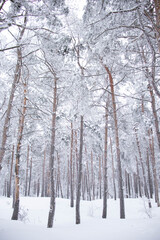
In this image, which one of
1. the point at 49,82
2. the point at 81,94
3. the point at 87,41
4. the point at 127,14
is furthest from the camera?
the point at 49,82

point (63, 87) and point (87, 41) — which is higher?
point (87, 41)

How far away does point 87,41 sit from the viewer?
545 centimetres

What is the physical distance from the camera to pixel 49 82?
8.12 m

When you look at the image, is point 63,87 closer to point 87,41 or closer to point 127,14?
point 87,41

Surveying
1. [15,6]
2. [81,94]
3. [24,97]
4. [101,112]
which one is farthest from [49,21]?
[101,112]

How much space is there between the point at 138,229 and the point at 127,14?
6.42 m

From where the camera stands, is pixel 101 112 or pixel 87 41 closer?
pixel 87 41

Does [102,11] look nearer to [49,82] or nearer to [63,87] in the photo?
[63,87]

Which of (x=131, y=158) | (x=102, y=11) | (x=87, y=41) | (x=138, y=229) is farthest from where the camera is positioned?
(x=131, y=158)

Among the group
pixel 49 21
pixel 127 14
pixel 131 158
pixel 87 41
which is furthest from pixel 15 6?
pixel 131 158

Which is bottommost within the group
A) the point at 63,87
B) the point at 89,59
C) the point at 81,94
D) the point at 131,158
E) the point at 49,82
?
the point at 131,158

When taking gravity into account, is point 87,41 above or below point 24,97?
above

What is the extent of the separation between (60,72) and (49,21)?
2.79m

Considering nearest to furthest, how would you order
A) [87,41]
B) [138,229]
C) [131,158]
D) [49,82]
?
1. [138,229]
2. [87,41]
3. [49,82]
4. [131,158]
